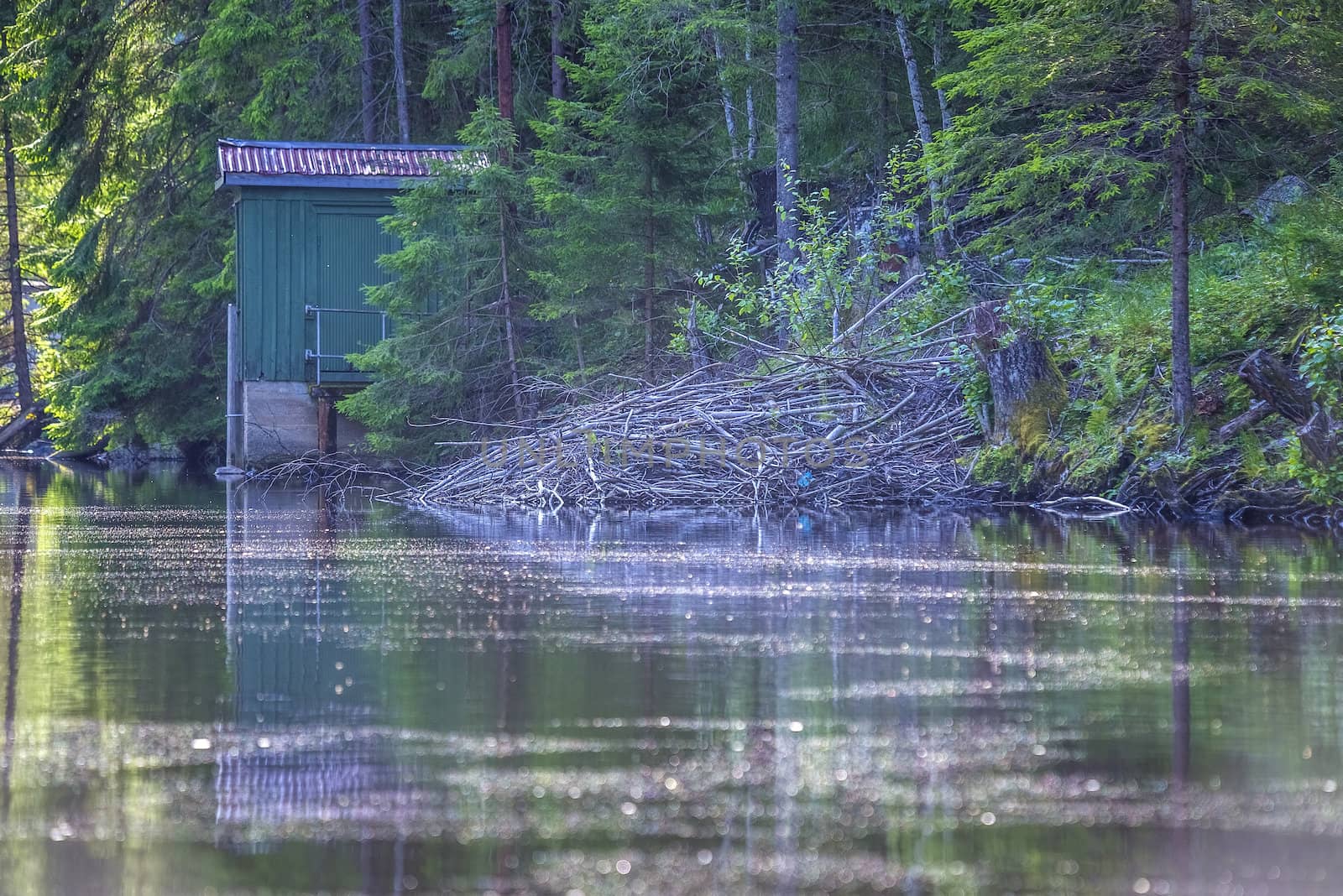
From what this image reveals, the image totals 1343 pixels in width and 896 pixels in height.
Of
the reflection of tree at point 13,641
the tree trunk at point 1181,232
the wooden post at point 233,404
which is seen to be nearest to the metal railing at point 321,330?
the wooden post at point 233,404

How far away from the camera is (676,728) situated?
4.99 metres

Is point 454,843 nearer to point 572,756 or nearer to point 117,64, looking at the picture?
point 572,756

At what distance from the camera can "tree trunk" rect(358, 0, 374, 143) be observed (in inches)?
1282

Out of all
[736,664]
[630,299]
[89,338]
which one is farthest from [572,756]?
[89,338]

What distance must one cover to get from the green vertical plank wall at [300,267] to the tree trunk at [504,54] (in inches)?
93.9

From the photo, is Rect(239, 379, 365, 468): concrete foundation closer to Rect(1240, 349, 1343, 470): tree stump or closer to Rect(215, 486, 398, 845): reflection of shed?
Rect(1240, 349, 1343, 470): tree stump

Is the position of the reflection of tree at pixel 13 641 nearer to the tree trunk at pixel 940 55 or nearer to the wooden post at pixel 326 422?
the wooden post at pixel 326 422

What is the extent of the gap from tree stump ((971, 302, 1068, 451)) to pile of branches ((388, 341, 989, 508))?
584 millimetres

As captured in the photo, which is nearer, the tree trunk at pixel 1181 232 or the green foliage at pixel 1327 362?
the green foliage at pixel 1327 362

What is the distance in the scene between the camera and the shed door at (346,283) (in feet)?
89.1

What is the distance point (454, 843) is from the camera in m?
3.69

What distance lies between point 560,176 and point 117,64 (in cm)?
1575

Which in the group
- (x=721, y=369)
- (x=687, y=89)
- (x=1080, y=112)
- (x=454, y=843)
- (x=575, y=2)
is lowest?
(x=454, y=843)

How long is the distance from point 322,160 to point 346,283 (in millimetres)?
1907
